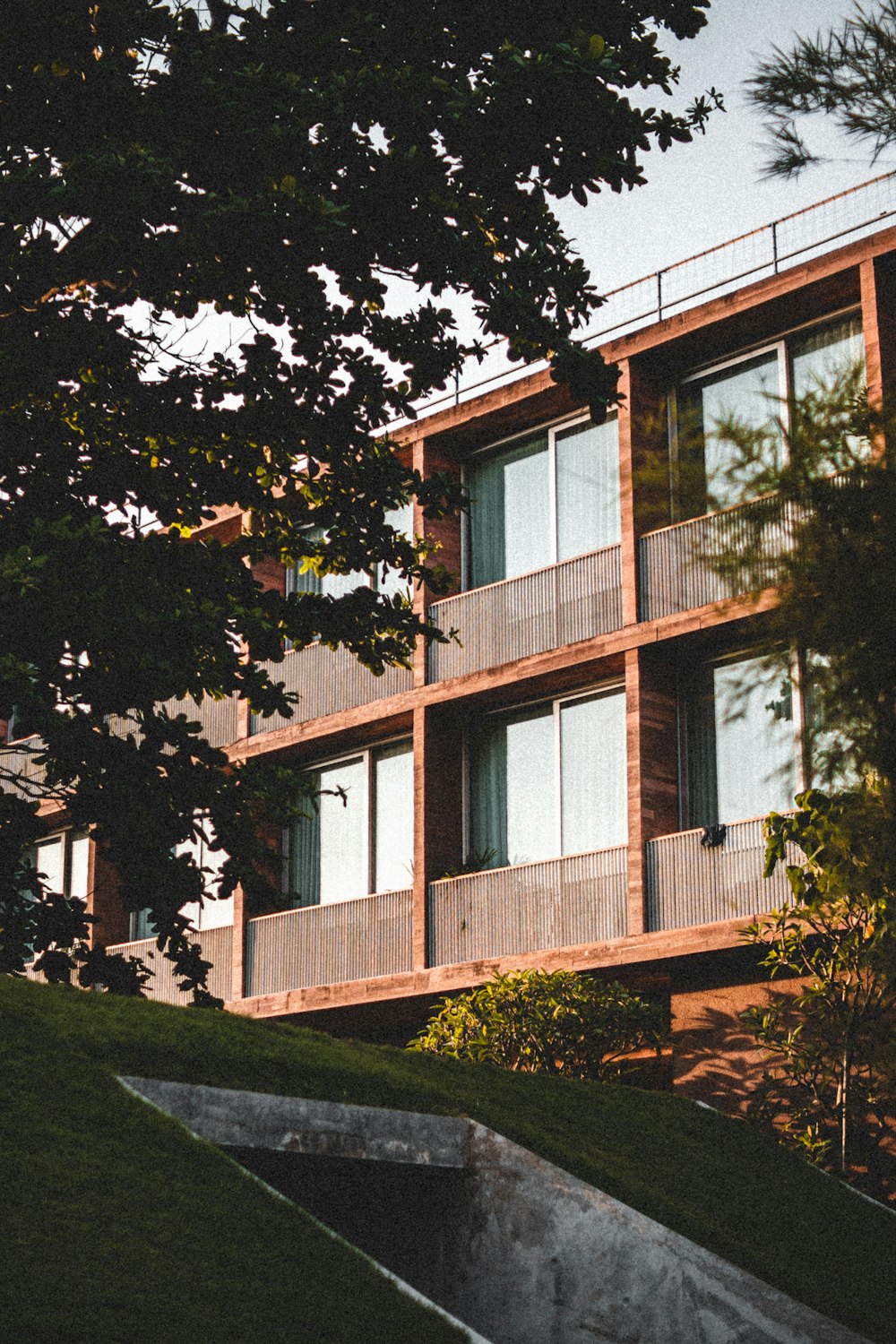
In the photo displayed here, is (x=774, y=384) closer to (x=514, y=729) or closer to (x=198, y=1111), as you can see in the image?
(x=514, y=729)

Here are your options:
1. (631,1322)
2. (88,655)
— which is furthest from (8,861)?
(631,1322)

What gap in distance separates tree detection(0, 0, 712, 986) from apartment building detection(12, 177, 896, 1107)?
23.0ft

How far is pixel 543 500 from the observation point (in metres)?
24.5

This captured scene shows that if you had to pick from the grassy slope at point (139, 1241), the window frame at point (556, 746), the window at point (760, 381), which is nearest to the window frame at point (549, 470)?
the window at point (760, 381)

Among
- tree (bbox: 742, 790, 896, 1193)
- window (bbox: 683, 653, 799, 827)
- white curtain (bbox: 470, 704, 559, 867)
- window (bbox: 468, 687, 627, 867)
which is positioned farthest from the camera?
white curtain (bbox: 470, 704, 559, 867)

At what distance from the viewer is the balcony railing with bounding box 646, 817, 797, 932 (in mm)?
20344

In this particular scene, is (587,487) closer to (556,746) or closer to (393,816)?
(556,746)

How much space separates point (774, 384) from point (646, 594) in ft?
9.42

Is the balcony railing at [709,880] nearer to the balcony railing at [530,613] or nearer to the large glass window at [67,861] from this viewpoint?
the balcony railing at [530,613]

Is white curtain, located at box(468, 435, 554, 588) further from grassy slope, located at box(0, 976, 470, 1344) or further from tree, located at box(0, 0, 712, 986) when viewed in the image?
grassy slope, located at box(0, 976, 470, 1344)

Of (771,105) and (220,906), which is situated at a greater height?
(771,105)

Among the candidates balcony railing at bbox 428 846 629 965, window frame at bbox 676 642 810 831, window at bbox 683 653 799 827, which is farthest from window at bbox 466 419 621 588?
balcony railing at bbox 428 846 629 965

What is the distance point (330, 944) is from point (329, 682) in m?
3.67

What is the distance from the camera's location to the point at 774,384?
2184 cm
